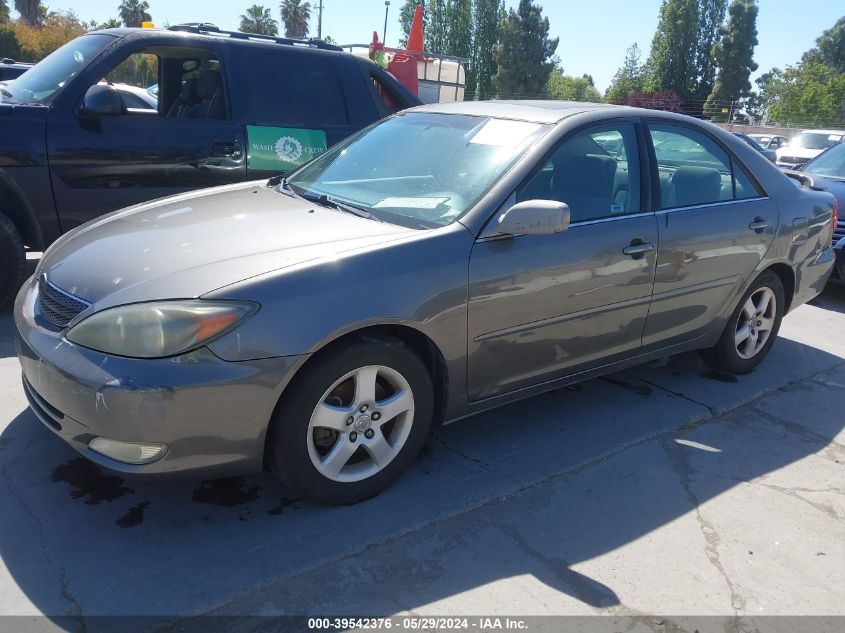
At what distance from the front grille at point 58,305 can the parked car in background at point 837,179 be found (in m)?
5.84

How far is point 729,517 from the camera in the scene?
10.3 feet

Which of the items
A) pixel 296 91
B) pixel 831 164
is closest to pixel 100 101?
pixel 296 91

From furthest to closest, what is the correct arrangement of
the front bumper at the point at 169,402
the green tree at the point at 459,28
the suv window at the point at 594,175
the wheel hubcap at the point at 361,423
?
the green tree at the point at 459,28 → the suv window at the point at 594,175 → the wheel hubcap at the point at 361,423 → the front bumper at the point at 169,402

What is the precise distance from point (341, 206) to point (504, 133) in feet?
2.88

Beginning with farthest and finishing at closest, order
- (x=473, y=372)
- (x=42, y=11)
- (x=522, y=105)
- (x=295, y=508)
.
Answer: (x=42, y=11) → (x=522, y=105) → (x=473, y=372) → (x=295, y=508)

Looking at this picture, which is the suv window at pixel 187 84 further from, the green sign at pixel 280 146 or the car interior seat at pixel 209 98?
the green sign at pixel 280 146

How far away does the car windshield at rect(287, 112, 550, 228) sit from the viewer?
3.29 meters

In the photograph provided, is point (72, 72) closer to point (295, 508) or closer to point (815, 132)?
point (295, 508)

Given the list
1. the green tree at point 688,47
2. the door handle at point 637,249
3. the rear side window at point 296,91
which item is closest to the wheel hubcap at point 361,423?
the door handle at point 637,249

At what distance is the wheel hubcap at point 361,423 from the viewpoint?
282 centimetres

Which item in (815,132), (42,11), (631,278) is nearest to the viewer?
(631,278)

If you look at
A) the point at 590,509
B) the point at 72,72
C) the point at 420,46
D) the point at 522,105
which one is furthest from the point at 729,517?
the point at 420,46

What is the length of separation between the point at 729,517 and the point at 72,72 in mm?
4808

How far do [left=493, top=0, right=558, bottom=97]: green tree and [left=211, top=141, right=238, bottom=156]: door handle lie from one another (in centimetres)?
4947
